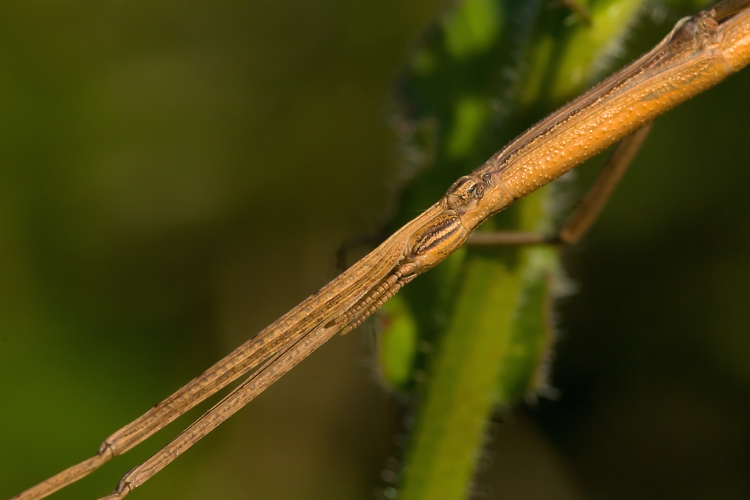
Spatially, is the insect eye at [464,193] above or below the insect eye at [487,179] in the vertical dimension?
below

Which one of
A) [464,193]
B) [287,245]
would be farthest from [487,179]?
[287,245]

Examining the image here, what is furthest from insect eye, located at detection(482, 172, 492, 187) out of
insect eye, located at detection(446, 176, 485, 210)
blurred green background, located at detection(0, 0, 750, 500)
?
blurred green background, located at detection(0, 0, 750, 500)

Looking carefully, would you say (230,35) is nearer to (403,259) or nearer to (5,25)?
(5,25)

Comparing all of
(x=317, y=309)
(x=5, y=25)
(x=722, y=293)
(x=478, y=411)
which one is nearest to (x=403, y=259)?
(x=317, y=309)

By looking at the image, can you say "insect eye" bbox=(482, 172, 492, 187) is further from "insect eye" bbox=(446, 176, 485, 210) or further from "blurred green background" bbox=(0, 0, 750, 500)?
"blurred green background" bbox=(0, 0, 750, 500)

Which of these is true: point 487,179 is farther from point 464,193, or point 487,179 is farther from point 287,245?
point 287,245

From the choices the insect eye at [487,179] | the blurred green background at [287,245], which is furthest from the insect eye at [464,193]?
the blurred green background at [287,245]

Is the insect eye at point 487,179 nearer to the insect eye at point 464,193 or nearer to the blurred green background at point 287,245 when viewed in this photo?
the insect eye at point 464,193

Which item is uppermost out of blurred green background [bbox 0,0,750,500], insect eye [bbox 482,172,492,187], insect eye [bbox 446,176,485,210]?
blurred green background [bbox 0,0,750,500]
